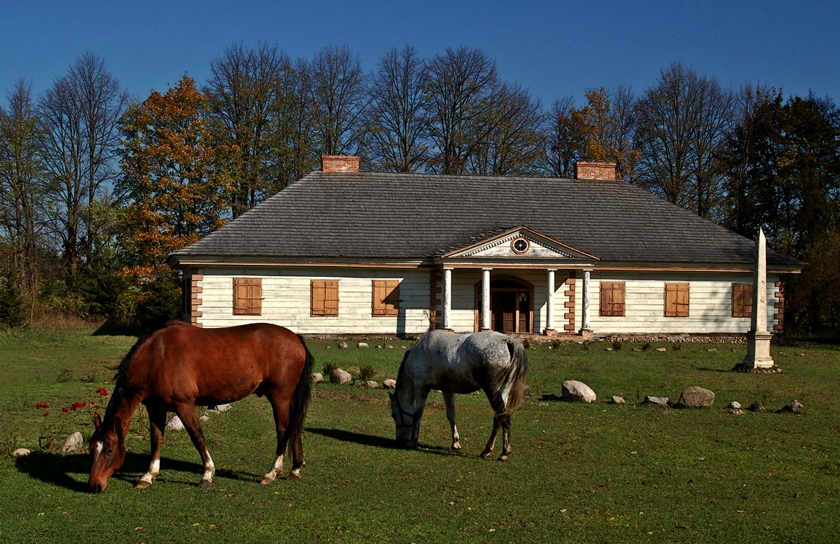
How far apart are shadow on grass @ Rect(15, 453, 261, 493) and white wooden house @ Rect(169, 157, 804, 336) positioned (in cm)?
2010

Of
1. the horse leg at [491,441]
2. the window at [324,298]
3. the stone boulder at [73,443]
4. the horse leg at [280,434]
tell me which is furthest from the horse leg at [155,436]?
the window at [324,298]

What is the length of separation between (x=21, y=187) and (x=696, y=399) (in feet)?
128

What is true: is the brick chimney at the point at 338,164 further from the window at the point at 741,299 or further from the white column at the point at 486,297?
the window at the point at 741,299

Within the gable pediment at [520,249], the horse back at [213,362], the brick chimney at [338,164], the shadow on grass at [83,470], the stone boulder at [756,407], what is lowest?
the stone boulder at [756,407]

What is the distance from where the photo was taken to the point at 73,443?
10523 mm

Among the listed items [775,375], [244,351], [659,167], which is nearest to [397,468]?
[244,351]

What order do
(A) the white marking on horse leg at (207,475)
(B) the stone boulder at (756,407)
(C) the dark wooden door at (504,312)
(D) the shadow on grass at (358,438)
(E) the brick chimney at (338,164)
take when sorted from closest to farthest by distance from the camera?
(A) the white marking on horse leg at (207,475) → (D) the shadow on grass at (358,438) → (B) the stone boulder at (756,407) → (C) the dark wooden door at (504,312) → (E) the brick chimney at (338,164)

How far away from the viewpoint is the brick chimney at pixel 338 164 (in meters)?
36.3

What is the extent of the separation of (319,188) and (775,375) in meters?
19.5

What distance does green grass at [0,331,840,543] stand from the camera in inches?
302

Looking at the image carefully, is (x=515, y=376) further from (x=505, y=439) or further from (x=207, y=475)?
(x=207, y=475)

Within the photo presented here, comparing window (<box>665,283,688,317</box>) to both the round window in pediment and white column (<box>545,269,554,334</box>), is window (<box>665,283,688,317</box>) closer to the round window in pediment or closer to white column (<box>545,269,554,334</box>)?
white column (<box>545,269,554,334</box>)

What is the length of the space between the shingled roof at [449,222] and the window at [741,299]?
1034 millimetres

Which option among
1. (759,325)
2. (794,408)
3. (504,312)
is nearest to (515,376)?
(794,408)
